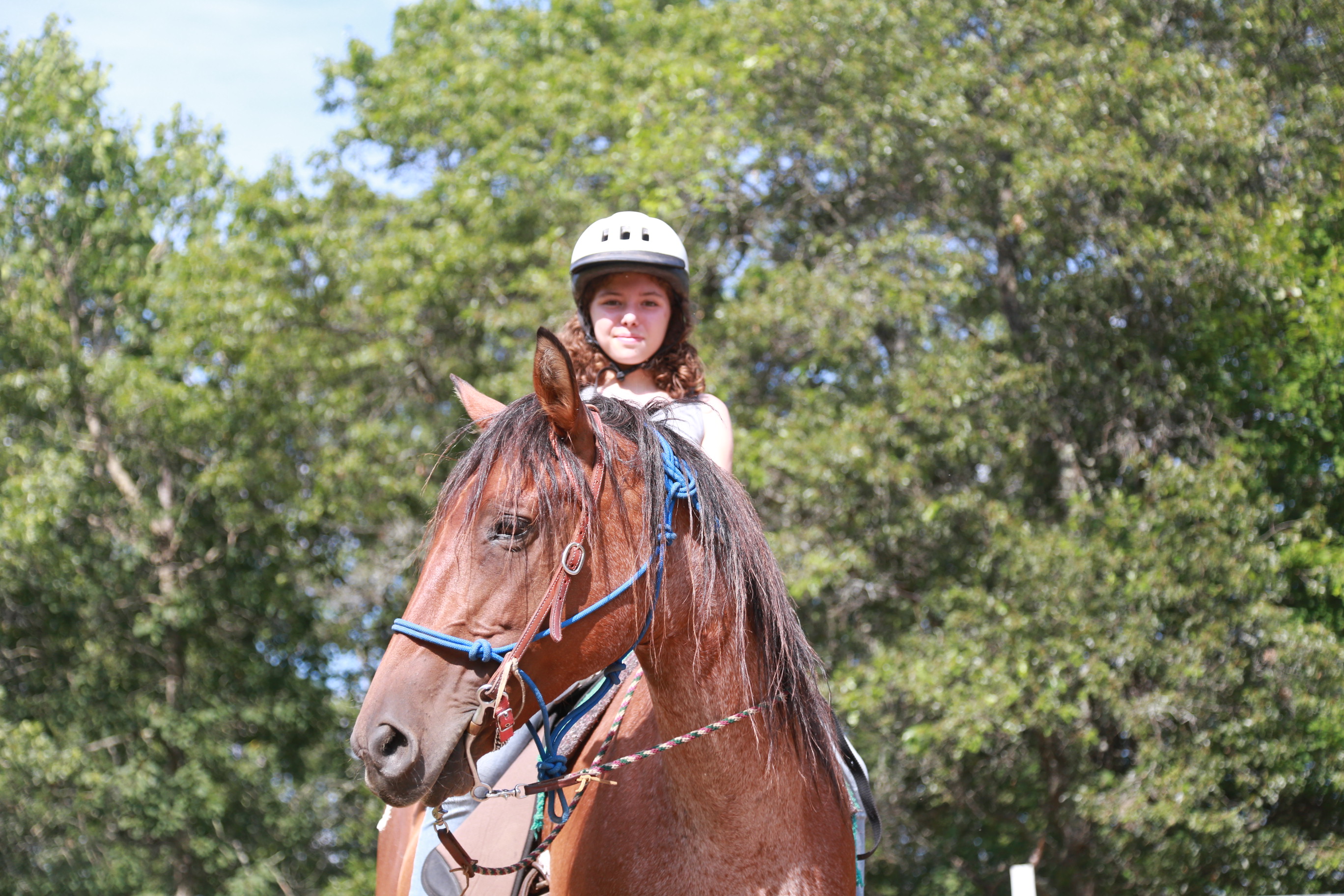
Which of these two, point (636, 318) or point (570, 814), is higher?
point (636, 318)

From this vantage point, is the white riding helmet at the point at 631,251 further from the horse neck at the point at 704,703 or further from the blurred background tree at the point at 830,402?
the blurred background tree at the point at 830,402

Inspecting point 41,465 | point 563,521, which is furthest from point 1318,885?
point 41,465

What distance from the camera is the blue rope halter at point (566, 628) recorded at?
2.24 meters

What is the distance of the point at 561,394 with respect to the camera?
2.41 metres

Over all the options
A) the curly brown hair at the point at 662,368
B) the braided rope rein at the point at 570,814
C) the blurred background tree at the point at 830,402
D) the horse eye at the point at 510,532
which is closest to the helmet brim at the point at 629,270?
the curly brown hair at the point at 662,368

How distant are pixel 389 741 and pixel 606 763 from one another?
2.41ft

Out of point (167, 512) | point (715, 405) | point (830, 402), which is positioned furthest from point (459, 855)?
point (167, 512)

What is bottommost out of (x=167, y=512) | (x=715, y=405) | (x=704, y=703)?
(x=704, y=703)

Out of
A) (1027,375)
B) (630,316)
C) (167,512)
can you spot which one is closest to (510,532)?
(630,316)

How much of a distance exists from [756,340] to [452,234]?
14.8 ft

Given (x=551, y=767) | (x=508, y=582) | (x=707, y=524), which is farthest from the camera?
(x=551, y=767)

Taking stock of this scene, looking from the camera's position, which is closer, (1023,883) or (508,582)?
(508,582)

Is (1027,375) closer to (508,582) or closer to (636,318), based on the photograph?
(636,318)

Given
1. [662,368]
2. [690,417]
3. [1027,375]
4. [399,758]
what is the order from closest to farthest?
1. [399,758]
2. [690,417]
3. [662,368]
4. [1027,375]
